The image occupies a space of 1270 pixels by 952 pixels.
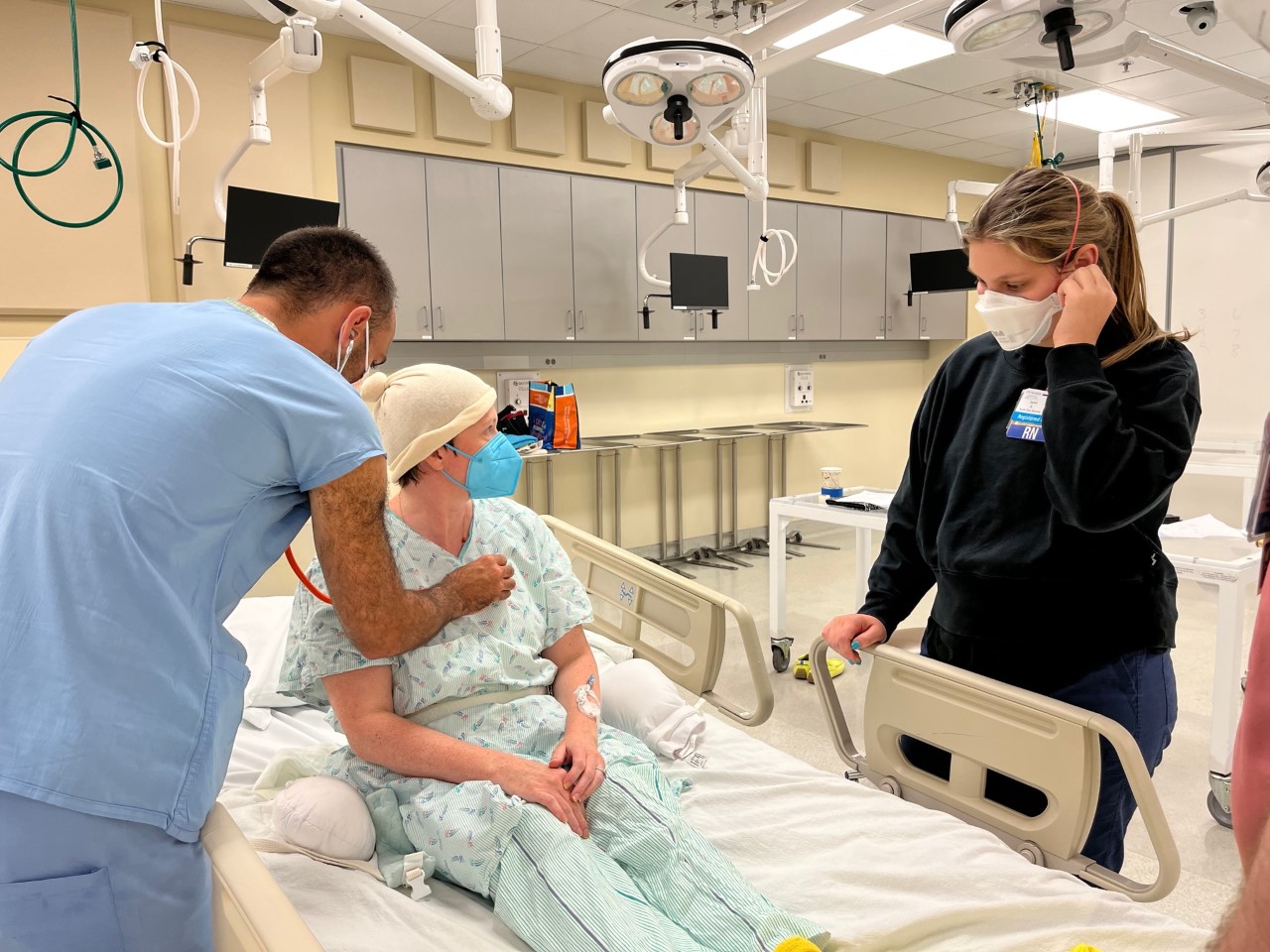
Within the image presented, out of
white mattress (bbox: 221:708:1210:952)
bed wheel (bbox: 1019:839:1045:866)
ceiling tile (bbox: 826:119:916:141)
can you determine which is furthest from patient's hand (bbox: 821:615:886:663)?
ceiling tile (bbox: 826:119:916:141)

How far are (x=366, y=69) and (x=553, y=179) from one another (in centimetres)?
116

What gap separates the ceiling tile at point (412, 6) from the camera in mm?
3945

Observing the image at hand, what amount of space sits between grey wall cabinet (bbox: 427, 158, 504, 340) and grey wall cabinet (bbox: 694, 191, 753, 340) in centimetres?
146

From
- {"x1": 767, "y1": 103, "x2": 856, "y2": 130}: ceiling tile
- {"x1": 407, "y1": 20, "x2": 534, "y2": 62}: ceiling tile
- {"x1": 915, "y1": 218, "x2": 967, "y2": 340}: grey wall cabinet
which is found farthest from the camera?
{"x1": 915, "y1": 218, "x2": 967, "y2": 340}: grey wall cabinet

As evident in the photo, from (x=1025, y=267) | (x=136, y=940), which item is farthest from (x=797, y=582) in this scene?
(x=136, y=940)

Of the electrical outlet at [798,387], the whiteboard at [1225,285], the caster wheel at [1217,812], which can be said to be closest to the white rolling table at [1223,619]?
the caster wheel at [1217,812]

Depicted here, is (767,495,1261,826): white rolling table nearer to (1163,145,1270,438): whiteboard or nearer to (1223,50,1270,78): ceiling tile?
(1223,50,1270,78): ceiling tile

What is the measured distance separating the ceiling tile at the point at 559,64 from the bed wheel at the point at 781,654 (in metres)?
3.29

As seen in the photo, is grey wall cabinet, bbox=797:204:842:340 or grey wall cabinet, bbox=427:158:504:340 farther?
grey wall cabinet, bbox=797:204:842:340

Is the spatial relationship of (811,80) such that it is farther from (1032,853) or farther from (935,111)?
(1032,853)

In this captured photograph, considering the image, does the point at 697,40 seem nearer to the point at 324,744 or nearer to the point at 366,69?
the point at 324,744

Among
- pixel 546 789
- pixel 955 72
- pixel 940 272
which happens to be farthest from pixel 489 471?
pixel 940 272

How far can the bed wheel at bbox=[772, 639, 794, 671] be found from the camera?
148 inches

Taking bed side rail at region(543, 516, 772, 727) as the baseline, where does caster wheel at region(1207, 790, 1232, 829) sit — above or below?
→ below
